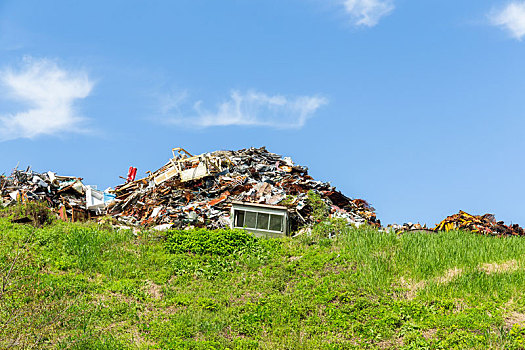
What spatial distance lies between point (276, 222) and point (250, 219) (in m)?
1.22

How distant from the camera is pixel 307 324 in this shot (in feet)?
46.6

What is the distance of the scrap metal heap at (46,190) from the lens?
27.3 metres

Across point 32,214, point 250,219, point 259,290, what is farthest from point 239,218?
point 32,214

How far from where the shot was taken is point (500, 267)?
16.7 meters

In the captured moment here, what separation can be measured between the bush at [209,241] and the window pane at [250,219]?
70.0 inches

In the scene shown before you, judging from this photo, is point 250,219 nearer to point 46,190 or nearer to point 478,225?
point 478,225

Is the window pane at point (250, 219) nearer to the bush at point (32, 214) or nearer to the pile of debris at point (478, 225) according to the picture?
the bush at point (32, 214)

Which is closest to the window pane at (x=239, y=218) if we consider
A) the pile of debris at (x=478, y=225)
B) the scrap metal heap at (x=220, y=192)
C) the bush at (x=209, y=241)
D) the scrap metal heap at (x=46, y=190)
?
the scrap metal heap at (x=220, y=192)

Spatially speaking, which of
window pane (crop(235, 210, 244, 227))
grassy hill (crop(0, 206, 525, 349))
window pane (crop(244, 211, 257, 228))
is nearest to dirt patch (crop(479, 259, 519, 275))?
grassy hill (crop(0, 206, 525, 349))

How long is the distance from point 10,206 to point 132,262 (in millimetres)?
10775

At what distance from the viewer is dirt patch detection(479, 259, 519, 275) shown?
53.8ft

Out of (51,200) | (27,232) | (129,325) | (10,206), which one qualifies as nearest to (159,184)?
(51,200)

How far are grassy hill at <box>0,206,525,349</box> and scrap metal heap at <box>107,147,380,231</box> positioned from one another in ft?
11.1

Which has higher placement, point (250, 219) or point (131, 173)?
point (131, 173)
